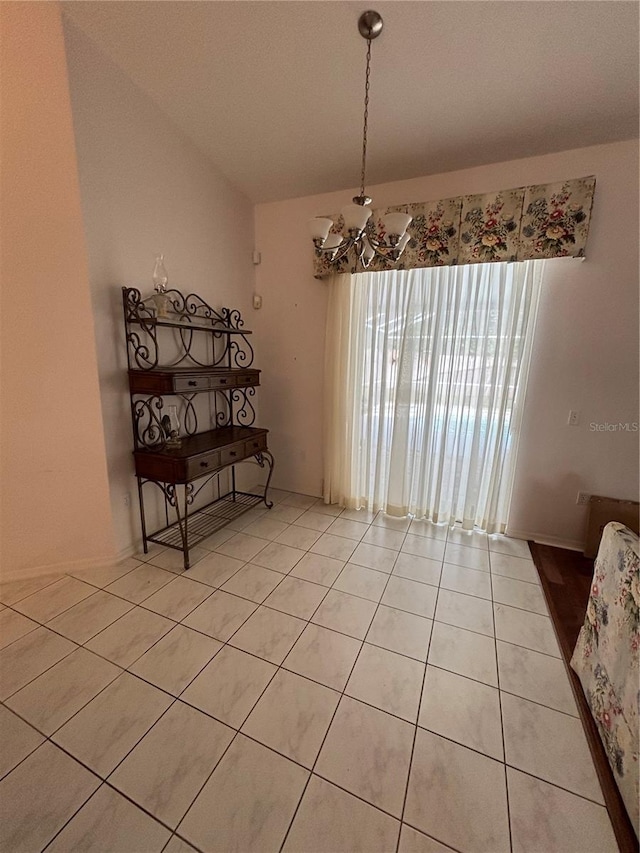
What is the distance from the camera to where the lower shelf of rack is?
262cm

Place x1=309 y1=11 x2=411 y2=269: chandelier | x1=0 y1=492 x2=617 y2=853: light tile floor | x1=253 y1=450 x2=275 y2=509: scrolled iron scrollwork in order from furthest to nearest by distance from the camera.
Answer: x1=253 y1=450 x2=275 y2=509: scrolled iron scrollwork → x1=309 y1=11 x2=411 y2=269: chandelier → x1=0 y1=492 x2=617 y2=853: light tile floor

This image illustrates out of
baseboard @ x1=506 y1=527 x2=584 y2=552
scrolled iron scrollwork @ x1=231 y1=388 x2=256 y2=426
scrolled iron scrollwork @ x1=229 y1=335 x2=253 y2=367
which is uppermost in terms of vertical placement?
scrolled iron scrollwork @ x1=229 y1=335 x2=253 y2=367

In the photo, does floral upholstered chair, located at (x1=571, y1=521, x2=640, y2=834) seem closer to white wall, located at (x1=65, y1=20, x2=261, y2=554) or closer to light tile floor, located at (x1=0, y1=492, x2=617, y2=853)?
light tile floor, located at (x1=0, y1=492, x2=617, y2=853)

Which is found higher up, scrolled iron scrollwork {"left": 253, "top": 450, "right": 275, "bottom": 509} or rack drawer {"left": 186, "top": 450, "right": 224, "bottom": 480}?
rack drawer {"left": 186, "top": 450, "right": 224, "bottom": 480}

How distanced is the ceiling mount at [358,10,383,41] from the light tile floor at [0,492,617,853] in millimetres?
2920

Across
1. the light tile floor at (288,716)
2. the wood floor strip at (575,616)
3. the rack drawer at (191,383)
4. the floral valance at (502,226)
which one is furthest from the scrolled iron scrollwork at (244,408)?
the wood floor strip at (575,616)

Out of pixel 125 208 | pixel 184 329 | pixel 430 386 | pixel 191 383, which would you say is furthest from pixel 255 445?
pixel 125 208

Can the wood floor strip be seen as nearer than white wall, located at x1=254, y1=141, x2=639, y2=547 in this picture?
Yes

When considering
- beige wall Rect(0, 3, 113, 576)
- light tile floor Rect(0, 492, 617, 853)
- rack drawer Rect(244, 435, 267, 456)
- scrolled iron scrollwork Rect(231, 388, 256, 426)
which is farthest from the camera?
scrolled iron scrollwork Rect(231, 388, 256, 426)

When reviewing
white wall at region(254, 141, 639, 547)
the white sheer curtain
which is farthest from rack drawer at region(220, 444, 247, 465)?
white wall at region(254, 141, 639, 547)

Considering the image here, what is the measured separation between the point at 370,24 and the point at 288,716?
3.02m

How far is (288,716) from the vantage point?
140 centimetres
